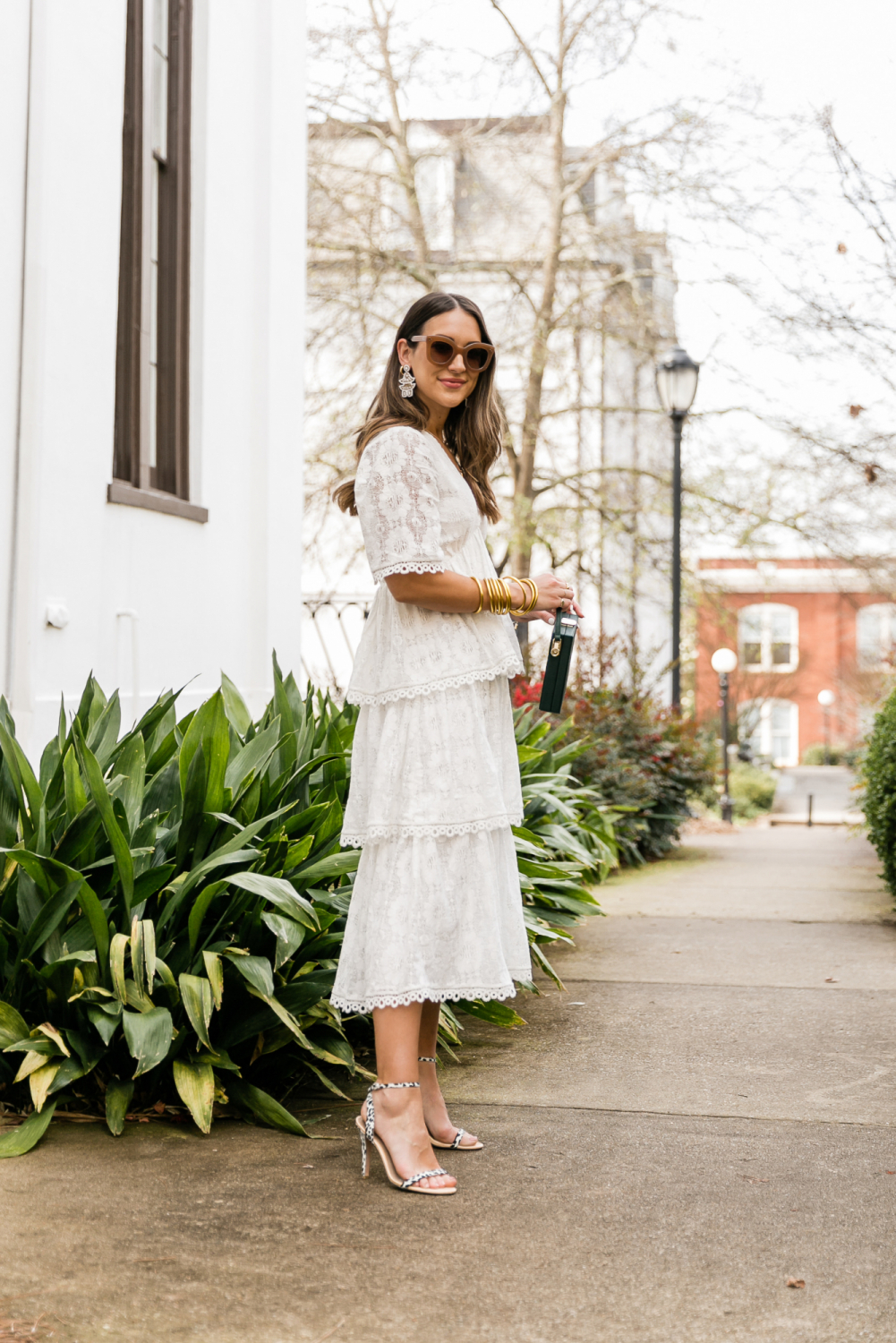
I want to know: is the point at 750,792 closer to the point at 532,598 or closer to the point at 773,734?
the point at 773,734

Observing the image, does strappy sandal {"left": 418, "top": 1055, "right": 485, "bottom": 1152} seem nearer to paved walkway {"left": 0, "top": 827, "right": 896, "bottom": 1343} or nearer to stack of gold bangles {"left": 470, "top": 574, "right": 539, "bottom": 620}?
paved walkway {"left": 0, "top": 827, "right": 896, "bottom": 1343}

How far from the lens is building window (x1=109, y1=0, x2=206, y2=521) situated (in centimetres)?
643

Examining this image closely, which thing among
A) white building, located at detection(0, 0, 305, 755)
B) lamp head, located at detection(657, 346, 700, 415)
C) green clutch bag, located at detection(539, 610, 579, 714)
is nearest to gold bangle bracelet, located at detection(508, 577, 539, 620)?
green clutch bag, located at detection(539, 610, 579, 714)

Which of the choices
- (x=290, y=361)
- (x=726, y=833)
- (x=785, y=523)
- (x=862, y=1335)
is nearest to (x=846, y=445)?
(x=785, y=523)

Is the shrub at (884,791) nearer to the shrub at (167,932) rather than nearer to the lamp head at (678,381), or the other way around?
the shrub at (167,932)

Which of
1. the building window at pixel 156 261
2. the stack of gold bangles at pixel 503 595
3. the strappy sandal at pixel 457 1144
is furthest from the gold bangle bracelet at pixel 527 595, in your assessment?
the building window at pixel 156 261

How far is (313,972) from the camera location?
350cm

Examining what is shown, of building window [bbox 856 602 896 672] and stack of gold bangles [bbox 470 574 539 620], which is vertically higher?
building window [bbox 856 602 896 672]

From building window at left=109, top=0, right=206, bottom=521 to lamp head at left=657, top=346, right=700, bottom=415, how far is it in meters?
6.42

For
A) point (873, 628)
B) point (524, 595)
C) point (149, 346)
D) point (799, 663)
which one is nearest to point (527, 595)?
point (524, 595)

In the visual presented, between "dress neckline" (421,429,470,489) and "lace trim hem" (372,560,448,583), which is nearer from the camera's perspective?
"lace trim hem" (372,560,448,583)

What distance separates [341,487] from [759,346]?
Answer: 39.2 ft

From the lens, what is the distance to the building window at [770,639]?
1807 inches

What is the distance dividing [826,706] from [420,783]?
48.1 metres
